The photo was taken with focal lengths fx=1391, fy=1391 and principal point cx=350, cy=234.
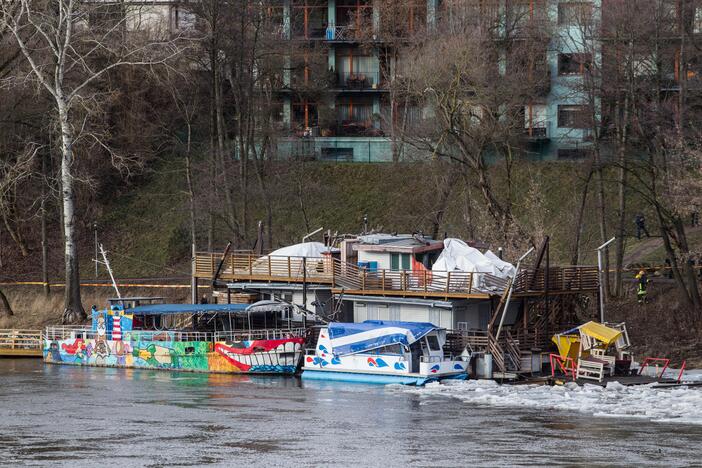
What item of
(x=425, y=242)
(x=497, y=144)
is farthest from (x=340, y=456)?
(x=497, y=144)

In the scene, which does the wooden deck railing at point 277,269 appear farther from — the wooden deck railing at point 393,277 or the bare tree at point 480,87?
the bare tree at point 480,87

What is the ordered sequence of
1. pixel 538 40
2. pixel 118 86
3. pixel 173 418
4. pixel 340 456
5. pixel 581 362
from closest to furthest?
pixel 340 456
pixel 173 418
pixel 581 362
pixel 538 40
pixel 118 86

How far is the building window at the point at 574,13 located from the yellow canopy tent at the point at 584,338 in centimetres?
2489

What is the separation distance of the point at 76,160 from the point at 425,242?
111 ft

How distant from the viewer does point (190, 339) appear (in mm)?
64938

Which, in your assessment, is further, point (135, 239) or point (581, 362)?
point (135, 239)

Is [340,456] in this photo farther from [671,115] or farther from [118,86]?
[118,86]

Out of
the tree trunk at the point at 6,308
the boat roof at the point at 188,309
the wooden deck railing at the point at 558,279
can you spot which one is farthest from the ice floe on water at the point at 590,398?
the tree trunk at the point at 6,308

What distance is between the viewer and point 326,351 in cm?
5934

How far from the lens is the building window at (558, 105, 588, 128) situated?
77.5 meters

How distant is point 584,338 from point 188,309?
18.5 metres

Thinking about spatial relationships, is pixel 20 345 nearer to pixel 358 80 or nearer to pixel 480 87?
pixel 480 87

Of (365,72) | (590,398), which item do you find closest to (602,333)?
(590,398)

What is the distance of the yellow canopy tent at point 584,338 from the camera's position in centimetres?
5681
